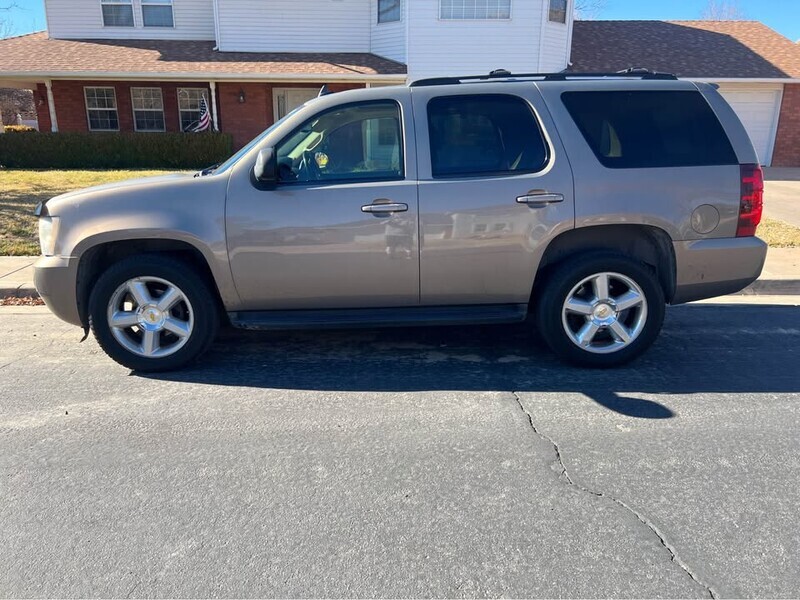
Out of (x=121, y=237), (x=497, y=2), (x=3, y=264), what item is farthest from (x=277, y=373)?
(x=497, y=2)

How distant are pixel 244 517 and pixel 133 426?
126cm

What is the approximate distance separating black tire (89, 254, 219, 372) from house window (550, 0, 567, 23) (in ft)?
52.8

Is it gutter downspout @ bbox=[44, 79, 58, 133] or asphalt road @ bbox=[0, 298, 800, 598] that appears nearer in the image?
asphalt road @ bbox=[0, 298, 800, 598]

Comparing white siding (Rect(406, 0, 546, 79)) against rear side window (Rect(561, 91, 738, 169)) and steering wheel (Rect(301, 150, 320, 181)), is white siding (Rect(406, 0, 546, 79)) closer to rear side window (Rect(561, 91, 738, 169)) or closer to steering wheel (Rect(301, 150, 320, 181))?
rear side window (Rect(561, 91, 738, 169))

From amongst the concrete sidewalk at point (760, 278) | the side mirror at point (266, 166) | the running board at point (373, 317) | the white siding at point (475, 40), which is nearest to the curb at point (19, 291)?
the concrete sidewalk at point (760, 278)

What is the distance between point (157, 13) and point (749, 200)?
20361 millimetres

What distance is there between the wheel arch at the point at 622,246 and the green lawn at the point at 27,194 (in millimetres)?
6804

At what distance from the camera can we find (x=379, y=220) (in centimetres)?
415

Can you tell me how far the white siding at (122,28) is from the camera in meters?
19.6

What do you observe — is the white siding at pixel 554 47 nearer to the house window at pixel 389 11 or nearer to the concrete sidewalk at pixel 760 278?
the house window at pixel 389 11

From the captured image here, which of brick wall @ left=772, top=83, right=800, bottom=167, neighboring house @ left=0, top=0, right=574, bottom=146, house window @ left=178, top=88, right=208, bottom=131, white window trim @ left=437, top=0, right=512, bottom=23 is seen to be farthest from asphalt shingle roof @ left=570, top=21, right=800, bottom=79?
house window @ left=178, top=88, right=208, bottom=131

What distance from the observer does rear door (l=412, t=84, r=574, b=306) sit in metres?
4.18

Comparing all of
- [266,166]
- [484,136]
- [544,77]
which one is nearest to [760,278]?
[544,77]

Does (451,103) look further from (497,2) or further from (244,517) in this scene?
(497,2)
